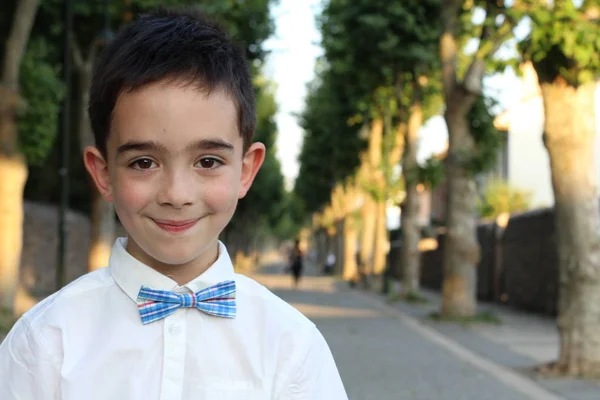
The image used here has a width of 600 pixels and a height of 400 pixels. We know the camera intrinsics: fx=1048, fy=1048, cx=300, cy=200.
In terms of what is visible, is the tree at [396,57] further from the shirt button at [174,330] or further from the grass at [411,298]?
the shirt button at [174,330]

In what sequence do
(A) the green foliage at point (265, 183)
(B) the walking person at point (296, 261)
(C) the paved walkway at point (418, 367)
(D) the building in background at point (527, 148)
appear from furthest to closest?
(D) the building in background at point (527, 148) < (A) the green foliage at point (265, 183) < (B) the walking person at point (296, 261) < (C) the paved walkway at point (418, 367)

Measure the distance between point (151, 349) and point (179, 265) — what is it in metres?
0.20

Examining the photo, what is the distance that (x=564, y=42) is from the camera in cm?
1079

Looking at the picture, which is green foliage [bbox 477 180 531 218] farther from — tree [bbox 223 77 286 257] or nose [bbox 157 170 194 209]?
nose [bbox 157 170 194 209]

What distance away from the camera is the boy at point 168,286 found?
2162 mm

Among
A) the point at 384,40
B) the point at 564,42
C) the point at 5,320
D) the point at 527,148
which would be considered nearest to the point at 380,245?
the point at 384,40

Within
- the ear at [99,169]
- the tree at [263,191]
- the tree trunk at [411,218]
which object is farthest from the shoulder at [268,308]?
the tree at [263,191]

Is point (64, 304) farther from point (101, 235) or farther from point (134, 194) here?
point (101, 235)

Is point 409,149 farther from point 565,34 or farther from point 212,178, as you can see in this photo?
point 212,178

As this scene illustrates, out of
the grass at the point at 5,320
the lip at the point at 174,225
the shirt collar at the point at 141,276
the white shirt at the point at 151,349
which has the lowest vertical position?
Result: the grass at the point at 5,320

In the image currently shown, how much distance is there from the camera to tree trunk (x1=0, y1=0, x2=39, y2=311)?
607 inches

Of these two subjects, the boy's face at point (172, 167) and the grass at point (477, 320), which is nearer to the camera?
the boy's face at point (172, 167)

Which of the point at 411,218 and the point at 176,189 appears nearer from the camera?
the point at 176,189

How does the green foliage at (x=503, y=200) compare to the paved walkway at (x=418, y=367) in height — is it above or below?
above
